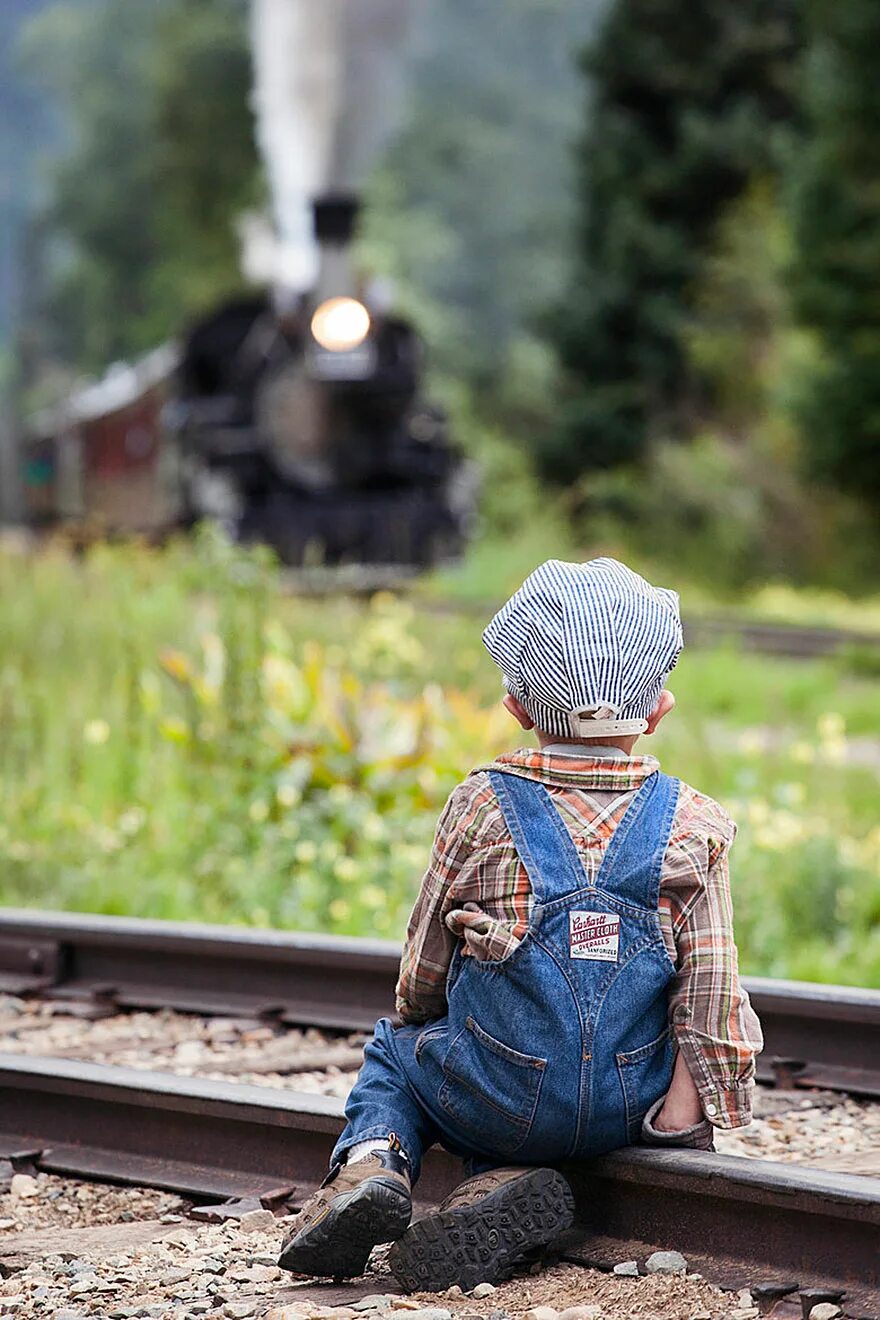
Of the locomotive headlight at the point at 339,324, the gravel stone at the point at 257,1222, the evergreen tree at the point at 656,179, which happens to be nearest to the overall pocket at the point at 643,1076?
the gravel stone at the point at 257,1222

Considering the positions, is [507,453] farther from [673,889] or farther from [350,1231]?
[350,1231]

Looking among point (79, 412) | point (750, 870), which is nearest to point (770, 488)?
point (79, 412)

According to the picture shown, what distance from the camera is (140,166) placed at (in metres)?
60.3

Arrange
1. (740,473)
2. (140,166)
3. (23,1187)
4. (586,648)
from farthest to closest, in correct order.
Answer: (140,166) → (740,473) → (23,1187) → (586,648)

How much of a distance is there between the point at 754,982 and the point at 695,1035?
48.9 inches

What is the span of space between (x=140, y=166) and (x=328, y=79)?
44359 millimetres

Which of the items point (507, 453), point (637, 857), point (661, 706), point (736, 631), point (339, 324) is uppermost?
point (507, 453)

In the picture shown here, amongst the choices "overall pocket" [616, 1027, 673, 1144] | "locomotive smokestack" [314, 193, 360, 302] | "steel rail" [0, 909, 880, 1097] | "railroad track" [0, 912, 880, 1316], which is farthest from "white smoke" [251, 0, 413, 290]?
"overall pocket" [616, 1027, 673, 1144]

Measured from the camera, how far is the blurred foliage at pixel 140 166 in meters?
47.9

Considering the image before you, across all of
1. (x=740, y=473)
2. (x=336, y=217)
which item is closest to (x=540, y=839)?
(x=336, y=217)

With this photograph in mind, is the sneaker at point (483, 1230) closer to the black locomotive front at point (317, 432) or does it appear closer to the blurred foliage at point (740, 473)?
the black locomotive front at point (317, 432)

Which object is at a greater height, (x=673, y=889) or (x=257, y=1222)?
(x=673, y=889)

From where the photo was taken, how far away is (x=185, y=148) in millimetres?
48312

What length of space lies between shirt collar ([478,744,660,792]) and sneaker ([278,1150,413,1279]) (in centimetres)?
66
